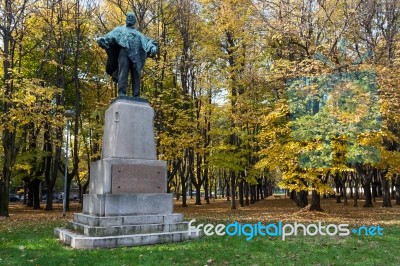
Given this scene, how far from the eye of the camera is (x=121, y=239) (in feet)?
29.3

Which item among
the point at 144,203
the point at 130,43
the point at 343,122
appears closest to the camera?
the point at 144,203

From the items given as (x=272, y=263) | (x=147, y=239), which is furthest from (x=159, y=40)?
(x=272, y=263)

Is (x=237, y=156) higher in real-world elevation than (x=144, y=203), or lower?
higher

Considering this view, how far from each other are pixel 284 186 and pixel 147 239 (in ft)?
30.6

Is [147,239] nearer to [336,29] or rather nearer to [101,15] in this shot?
[336,29]

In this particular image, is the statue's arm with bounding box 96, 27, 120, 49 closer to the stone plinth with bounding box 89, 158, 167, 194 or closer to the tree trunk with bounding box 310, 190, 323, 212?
the stone plinth with bounding box 89, 158, 167, 194

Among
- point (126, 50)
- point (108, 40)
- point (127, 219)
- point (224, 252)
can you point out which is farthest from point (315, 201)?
point (108, 40)

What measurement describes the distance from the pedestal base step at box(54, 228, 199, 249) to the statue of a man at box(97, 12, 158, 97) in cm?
425

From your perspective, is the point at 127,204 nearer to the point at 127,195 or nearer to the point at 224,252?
the point at 127,195

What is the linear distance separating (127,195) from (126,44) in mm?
4434

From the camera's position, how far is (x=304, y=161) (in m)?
16.2

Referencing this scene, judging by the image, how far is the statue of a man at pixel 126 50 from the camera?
1127 cm

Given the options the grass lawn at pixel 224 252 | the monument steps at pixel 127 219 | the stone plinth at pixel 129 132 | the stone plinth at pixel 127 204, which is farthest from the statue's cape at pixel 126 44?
the grass lawn at pixel 224 252

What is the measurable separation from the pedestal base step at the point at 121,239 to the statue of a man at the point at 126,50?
4.25 m
